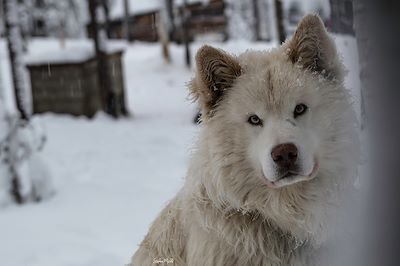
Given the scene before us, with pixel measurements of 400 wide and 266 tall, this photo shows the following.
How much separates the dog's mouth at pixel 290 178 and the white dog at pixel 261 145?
0.01 m

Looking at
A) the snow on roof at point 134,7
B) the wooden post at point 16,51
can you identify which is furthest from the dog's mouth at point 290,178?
the snow on roof at point 134,7

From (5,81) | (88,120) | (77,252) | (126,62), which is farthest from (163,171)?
(126,62)

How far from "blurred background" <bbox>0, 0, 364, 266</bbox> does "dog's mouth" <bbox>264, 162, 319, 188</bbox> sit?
0.36 meters

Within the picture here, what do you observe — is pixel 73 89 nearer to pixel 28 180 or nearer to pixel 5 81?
pixel 28 180

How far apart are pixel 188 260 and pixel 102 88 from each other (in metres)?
12.2

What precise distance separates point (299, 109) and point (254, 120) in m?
0.22

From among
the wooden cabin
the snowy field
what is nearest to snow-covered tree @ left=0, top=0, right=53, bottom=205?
the snowy field

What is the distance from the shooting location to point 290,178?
254 cm

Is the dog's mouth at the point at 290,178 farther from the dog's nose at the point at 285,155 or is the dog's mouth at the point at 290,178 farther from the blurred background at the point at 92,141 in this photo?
the blurred background at the point at 92,141

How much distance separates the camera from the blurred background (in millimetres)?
5289

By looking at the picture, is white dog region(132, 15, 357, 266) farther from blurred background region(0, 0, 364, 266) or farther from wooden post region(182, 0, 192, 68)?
wooden post region(182, 0, 192, 68)

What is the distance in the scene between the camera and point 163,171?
888cm

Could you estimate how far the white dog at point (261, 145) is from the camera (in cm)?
271

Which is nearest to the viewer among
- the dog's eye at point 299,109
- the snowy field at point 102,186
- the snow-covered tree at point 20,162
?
the dog's eye at point 299,109
